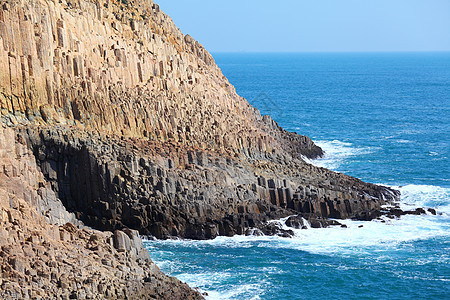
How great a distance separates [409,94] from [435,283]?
13847 centimetres

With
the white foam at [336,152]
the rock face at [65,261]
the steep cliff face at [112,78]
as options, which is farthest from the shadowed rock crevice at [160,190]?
the white foam at [336,152]

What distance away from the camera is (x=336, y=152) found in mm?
112688

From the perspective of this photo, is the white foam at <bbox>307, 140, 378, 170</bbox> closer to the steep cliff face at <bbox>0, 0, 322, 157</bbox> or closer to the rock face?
the steep cliff face at <bbox>0, 0, 322, 157</bbox>

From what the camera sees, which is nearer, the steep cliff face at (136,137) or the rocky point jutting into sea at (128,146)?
the rocky point jutting into sea at (128,146)

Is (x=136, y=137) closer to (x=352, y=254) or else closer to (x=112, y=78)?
(x=112, y=78)

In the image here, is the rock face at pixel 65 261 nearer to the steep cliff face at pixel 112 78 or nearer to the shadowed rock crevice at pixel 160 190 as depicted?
the shadowed rock crevice at pixel 160 190

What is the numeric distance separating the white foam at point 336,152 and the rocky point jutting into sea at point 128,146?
45.3 feet

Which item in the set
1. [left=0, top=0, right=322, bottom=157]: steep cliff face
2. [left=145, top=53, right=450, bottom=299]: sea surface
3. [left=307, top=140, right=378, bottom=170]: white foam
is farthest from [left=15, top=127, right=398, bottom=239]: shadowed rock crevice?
[left=307, top=140, right=378, bottom=170]: white foam

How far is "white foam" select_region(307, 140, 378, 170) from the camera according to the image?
10431 centimetres

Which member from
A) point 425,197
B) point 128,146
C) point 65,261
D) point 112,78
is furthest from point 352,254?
point 112,78

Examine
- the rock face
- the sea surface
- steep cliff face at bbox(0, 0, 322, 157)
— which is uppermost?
steep cliff face at bbox(0, 0, 322, 157)

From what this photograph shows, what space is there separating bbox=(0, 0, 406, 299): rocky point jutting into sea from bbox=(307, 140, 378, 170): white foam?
1381 centimetres

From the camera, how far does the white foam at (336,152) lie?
342 feet

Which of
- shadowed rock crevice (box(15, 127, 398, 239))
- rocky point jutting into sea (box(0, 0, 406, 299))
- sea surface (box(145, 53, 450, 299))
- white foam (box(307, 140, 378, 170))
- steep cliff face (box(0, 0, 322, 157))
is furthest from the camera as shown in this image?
white foam (box(307, 140, 378, 170))
